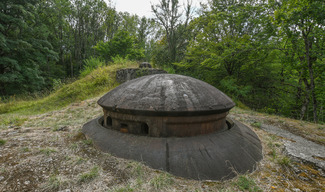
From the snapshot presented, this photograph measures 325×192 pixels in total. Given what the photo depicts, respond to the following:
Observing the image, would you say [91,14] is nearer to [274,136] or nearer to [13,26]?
[13,26]

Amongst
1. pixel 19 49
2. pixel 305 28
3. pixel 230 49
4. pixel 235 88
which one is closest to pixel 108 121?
pixel 230 49

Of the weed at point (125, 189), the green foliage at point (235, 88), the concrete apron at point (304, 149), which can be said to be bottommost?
the concrete apron at point (304, 149)

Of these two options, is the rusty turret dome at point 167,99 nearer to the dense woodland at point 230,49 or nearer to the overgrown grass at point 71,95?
the dense woodland at point 230,49

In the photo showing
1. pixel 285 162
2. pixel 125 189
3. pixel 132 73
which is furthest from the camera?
pixel 132 73

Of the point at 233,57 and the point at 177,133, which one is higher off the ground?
the point at 233,57

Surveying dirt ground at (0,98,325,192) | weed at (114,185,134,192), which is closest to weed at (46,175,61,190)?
dirt ground at (0,98,325,192)

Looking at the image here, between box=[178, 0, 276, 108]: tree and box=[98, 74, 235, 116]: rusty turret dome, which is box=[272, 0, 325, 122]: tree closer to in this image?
box=[178, 0, 276, 108]: tree

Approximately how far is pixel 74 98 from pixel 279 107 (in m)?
11.7

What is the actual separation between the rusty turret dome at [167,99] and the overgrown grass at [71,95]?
5587mm

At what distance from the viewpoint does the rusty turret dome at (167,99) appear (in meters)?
2.48

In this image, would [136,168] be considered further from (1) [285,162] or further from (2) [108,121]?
(1) [285,162]

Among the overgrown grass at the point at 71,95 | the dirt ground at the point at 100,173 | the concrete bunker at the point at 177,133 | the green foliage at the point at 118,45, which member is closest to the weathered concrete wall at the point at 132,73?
the overgrown grass at the point at 71,95

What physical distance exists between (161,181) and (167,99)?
1277mm

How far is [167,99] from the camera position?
2.59m
